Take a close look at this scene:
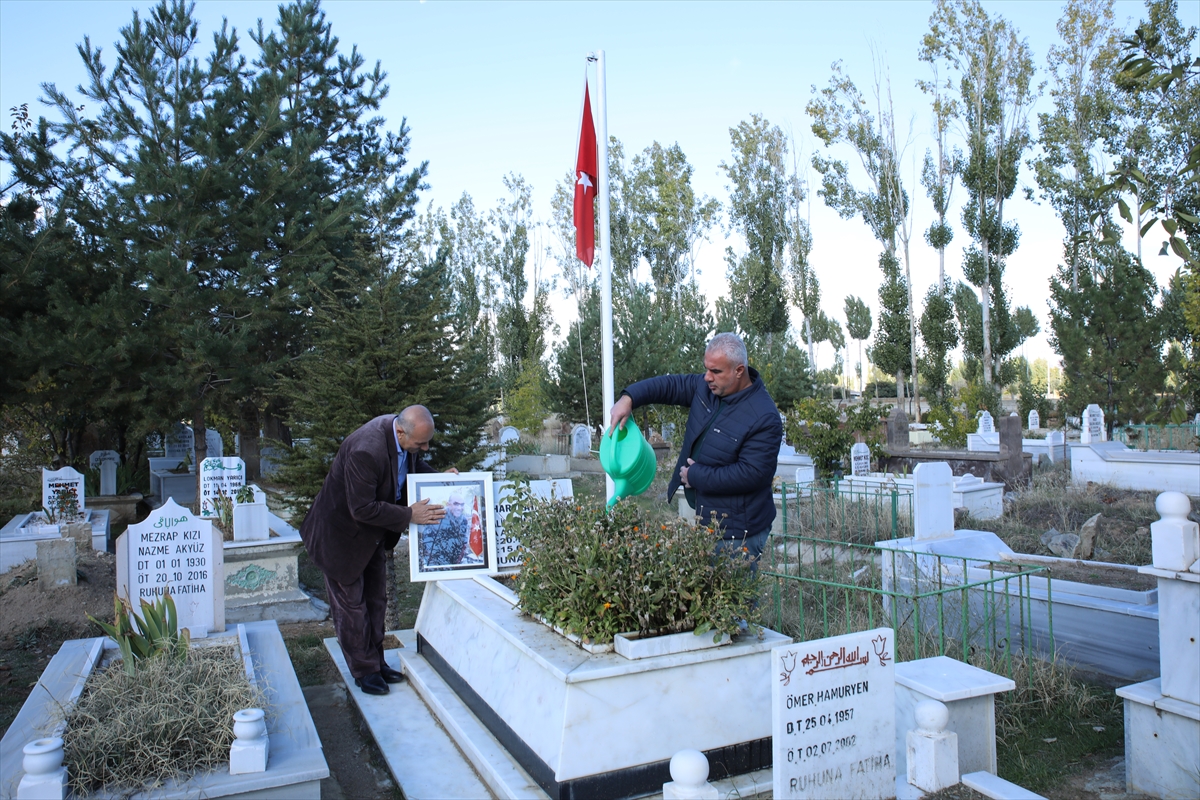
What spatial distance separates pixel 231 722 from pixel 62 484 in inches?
364

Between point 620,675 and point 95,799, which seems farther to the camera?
point 620,675

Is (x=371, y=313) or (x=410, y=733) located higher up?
(x=371, y=313)

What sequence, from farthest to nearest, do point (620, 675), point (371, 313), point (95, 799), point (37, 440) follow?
point (37, 440)
point (371, 313)
point (620, 675)
point (95, 799)

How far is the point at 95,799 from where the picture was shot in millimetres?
2789

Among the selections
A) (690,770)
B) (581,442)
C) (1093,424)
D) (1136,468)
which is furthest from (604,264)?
(581,442)

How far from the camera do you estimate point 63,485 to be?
417 inches

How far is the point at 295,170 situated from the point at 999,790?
1456 cm

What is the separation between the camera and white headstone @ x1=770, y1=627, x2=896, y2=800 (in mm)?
2623

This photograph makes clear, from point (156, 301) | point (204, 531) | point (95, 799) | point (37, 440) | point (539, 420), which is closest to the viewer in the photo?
point (95, 799)

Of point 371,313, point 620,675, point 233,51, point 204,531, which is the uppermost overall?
point 233,51

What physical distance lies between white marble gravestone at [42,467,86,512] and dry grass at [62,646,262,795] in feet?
27.3

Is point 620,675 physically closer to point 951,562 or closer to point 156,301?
point 951,562

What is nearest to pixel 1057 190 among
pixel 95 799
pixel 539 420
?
pixel 539 420

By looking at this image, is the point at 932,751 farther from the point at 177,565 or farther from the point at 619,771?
the point at 177,565
